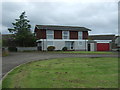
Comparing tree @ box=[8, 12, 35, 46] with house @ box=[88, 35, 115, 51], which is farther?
house @ box=[88, 35, 115, 51]

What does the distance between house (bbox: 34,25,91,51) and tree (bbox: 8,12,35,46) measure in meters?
2.27

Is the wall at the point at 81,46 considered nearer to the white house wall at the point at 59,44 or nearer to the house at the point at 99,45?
the house at the point at 99,45

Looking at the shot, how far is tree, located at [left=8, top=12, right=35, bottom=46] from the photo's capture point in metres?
29.9

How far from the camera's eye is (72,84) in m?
5.14

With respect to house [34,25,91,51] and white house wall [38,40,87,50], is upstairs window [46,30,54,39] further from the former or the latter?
white house wall [38,40,87,50]

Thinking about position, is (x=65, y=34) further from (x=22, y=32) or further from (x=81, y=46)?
(x=22, y=32)

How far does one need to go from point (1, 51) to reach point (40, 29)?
1454 centimetres

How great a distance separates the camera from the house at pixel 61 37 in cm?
3231

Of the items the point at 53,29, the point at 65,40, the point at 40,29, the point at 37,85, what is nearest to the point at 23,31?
the point at 40,29

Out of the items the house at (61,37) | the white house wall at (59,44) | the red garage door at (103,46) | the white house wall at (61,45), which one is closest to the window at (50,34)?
the house at (61,37)

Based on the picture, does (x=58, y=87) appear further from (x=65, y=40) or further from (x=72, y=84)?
(x=65, y=40)

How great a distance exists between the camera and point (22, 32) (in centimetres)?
3009

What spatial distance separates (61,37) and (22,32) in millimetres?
9083

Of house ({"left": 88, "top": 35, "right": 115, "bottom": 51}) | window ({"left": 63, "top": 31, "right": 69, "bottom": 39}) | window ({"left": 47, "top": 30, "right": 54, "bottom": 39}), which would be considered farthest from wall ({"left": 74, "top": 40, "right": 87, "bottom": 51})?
window ({"left": 47, "top": 30, "right": 54, "bottom": 39})
